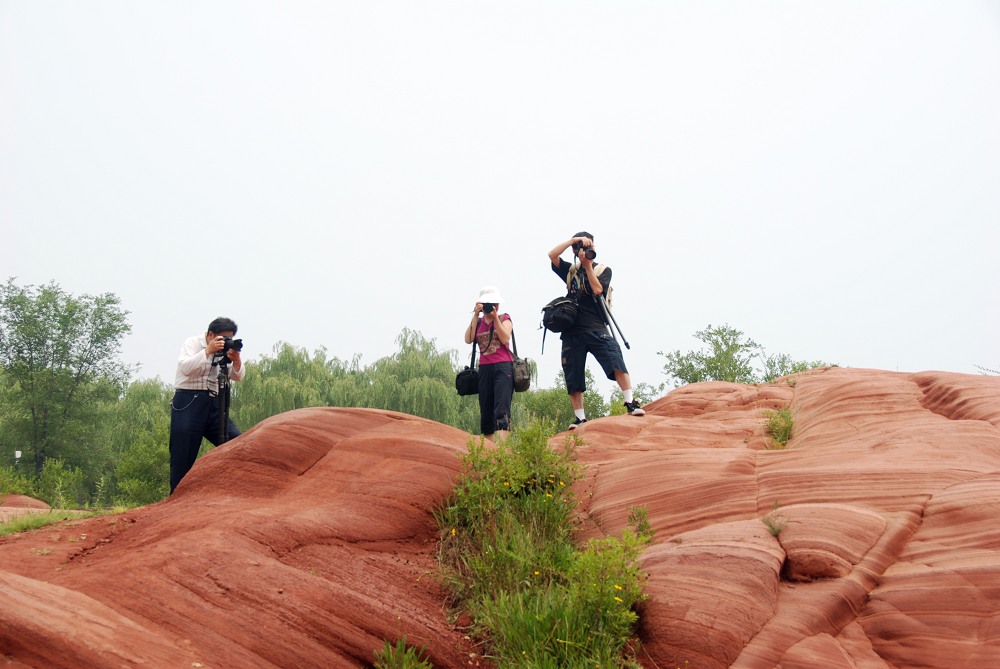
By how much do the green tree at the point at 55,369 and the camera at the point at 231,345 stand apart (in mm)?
23604

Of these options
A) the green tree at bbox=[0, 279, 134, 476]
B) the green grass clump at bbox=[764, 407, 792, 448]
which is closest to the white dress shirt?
the green grass clump at bbox=[764, 407, 792, 448]

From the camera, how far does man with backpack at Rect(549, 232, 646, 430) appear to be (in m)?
9.66

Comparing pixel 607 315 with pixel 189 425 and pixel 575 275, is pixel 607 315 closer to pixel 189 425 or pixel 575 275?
pixel 575 275

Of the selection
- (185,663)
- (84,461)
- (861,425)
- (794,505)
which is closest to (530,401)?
(84,461)

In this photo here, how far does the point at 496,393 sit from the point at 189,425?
335 cm

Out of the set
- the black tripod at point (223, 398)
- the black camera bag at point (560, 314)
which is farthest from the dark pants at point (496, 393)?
the black tripod at point (223, 398)

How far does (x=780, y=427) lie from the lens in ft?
28.1

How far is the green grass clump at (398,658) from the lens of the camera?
4.91 m

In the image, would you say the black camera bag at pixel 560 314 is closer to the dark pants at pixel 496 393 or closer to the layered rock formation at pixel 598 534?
the dark pants at pixel 496 393

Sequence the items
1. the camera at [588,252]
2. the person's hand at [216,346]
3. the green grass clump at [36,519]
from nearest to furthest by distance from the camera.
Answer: the green grass clump at [36,519] → the person's hand at [216,346] → the camera at [588,252]

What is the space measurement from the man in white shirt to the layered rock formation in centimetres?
63

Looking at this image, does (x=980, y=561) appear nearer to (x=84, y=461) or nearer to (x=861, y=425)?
(x=861, y=425)

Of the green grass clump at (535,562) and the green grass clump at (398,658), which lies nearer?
the green grass clump at (398,658)

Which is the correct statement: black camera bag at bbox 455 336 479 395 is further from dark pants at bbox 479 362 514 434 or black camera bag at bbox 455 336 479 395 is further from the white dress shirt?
the white dress shirt
